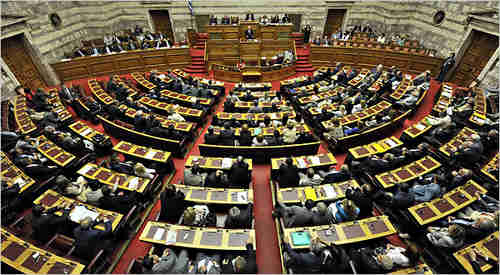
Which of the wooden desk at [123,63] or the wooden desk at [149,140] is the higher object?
the wooden desk at [123,63]

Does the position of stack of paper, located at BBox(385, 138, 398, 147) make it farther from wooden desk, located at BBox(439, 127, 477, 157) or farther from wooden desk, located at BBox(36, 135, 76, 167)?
wooden desk, located at BBox(36, 135, 76, 167)

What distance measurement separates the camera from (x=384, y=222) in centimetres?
484

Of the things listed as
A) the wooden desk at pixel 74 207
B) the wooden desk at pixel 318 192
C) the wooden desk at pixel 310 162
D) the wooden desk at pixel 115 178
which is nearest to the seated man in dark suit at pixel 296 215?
the wooden desk at pixel 318 192

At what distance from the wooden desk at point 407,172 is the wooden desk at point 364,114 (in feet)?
8.97

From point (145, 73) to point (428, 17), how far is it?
2030 centimetres

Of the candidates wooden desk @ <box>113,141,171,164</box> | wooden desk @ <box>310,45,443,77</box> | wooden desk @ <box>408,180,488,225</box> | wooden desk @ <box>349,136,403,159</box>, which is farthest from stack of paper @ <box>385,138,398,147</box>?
wooden desk @ <box>310,45,443,77</box>

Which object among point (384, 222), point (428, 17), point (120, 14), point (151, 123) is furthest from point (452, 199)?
point (120, 14)

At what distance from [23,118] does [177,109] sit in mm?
5958

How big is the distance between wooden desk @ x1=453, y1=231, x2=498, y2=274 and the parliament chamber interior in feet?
0.09

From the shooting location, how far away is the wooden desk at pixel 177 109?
9.23m

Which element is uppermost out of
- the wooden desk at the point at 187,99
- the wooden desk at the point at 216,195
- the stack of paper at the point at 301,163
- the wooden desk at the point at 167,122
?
the wooden desk at the point at 187,99

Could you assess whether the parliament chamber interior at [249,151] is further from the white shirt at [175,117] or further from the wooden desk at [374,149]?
the white shirt at [175,117]

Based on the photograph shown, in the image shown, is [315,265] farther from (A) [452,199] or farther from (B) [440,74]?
(B) [440,74]

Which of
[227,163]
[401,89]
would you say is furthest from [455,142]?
[227,163]
